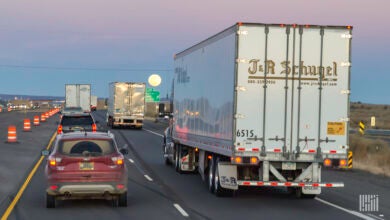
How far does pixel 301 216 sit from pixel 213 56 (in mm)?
5142

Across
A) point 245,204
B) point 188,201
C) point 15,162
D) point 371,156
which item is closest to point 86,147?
point 188,201

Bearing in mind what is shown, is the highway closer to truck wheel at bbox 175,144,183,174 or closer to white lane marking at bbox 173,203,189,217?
white lane marking at bbox 173,203,189,217

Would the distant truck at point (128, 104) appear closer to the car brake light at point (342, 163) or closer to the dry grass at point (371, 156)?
the dry grass at point (371, 156)

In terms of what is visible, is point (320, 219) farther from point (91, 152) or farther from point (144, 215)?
point (91, 152)

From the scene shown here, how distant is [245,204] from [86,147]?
3.88 m

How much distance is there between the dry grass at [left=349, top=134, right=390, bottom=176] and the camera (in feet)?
86.4

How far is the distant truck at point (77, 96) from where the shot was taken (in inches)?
2749

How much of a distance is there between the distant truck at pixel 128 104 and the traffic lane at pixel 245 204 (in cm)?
3395

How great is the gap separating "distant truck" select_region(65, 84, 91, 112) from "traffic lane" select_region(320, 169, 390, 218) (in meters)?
48.0

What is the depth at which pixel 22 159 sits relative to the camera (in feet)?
88.3

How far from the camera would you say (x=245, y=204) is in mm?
15562

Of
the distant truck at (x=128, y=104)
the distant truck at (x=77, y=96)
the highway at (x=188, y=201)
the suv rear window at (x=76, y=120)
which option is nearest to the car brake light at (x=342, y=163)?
the highway at (x=188, y=201)

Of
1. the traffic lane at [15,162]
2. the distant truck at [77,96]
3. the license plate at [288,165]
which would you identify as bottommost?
the traffic lane at [15,162]

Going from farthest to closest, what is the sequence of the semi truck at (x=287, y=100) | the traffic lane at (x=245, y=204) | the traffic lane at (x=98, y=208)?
the semi truck at (x=287, y=100)
the traffic lane at (x=245, y=204)
the traffic lane at (x=98, y=208)
